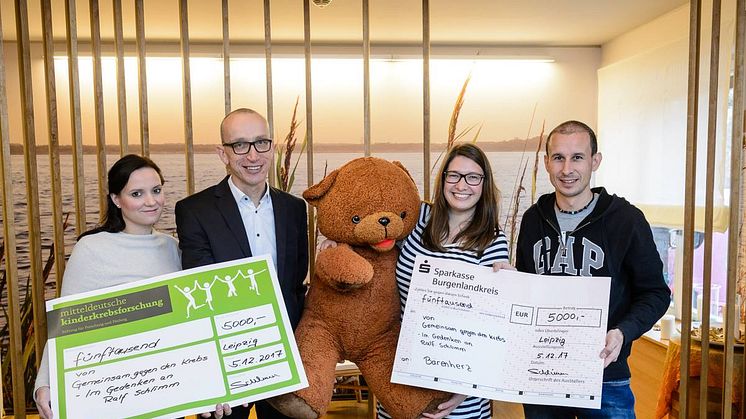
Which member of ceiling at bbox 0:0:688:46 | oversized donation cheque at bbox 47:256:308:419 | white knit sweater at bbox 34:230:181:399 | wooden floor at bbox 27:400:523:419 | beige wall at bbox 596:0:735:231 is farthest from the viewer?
wooden floor at bbox 27:400:523:419

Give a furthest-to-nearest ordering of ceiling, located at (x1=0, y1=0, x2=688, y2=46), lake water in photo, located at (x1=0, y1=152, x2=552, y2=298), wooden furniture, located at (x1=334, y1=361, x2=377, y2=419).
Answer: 1. lake water in photo, located at (x1=0, y1=152, x2=552, y2=298)
2. ceiling, located at (x1=0, y1=0, x2=688, y2=46)
3. wooden furniture, located at (x1=334, y1=361, x2=377, y2=419)

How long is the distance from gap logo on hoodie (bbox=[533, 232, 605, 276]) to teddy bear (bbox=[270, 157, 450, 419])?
→ 38 centimetres

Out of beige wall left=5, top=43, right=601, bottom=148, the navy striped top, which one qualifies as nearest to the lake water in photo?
beige wall left=5, top=43, right=601, bottom=148

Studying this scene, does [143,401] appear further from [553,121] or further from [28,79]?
[553,121]

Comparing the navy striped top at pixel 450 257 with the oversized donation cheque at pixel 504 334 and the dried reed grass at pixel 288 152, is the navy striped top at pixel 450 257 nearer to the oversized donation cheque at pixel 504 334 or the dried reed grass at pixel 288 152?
the oversized donation cheque at pixel 504 334

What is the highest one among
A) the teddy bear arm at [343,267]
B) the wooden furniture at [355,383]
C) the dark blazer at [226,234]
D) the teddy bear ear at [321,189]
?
the teddy bear ear at [321,189]

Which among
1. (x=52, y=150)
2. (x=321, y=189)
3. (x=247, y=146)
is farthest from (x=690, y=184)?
(x=52, y=150)

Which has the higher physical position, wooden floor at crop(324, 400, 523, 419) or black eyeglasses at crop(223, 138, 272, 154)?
black eyeglasses at crop(223, 138, 272, 154)

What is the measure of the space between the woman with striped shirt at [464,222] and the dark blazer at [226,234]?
1.13 ft

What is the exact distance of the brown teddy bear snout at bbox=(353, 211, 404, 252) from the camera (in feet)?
5.36

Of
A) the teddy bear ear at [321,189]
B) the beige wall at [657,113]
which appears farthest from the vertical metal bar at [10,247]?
the beige wall at [657,113]

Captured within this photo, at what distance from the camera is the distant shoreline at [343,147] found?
15.6ft

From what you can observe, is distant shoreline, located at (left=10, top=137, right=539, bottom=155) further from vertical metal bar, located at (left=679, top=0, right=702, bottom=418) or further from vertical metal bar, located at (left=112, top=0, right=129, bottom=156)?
vertical metal bar, located at (left=679, top=0, right=702, bottom=418)

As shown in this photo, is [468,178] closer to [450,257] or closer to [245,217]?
[450,257]
